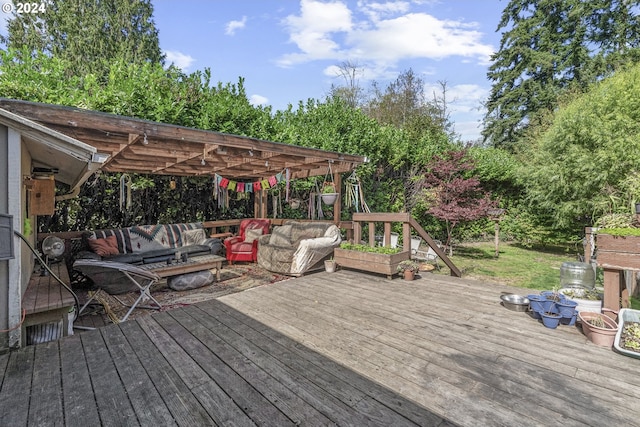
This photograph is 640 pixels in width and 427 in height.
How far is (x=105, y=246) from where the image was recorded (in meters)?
4.94

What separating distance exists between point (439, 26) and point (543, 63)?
929 centimetres

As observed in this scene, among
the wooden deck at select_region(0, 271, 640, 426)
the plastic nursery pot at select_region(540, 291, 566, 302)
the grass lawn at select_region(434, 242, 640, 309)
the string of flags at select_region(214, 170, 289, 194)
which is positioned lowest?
the grass lawn at select_region(434, 242, 640, 309)

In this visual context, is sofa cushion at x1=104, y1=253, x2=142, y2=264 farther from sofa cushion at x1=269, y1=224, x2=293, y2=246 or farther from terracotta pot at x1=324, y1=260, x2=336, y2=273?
terracotta pot at x1=324, y1=260, x2=336, y2=273

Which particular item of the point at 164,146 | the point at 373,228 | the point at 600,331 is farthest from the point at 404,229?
the point at 164,146

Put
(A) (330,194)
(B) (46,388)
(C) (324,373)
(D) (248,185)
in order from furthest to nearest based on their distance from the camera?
(D) (248,185) → (A) (330,194) → (C) (324,373) → (B) (46,388)

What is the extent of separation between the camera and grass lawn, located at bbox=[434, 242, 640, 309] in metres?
5.72

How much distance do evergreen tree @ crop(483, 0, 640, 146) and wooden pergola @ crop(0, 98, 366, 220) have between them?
13.9 meters

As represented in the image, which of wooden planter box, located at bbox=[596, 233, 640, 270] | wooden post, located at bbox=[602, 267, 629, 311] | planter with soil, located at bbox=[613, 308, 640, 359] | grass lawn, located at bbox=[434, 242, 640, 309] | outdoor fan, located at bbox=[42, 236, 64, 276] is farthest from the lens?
grass lawn, located at bbox=[434, 242, 640, 309]

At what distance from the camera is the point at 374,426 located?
1.49m

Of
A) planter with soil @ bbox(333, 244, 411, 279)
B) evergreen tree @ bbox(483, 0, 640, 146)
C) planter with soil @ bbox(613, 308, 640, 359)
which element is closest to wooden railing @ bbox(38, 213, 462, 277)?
planter with soil @ bbox(333, 244, 411, 279)

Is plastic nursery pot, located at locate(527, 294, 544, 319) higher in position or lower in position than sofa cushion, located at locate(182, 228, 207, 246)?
lower

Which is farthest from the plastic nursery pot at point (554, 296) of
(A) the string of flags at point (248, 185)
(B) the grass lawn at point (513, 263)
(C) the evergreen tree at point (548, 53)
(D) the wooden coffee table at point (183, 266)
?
(C) the evergreen tree at point (548, 53)

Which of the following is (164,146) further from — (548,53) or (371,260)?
(548,53)

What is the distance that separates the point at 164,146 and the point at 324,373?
345 cm
